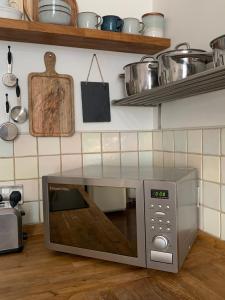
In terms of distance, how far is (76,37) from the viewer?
113 cm

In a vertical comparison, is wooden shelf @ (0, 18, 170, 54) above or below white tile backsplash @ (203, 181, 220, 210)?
above

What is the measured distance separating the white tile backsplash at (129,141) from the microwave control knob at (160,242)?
0.62 m

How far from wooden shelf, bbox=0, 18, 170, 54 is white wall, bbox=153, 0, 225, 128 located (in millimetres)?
101

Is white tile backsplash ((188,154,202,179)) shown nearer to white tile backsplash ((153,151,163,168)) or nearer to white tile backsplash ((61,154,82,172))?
white tile backsplash ((153,151,163,168))

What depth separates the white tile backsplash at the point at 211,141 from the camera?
0.99 metres

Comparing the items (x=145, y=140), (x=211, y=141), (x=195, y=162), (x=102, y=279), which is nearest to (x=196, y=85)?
(x=211, y=141)

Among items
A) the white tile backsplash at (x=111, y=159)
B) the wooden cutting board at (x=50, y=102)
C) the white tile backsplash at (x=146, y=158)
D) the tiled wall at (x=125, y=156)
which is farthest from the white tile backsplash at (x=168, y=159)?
the wooden cutting board at (x=50, y=102)

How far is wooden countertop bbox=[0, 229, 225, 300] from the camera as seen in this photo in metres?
0.72

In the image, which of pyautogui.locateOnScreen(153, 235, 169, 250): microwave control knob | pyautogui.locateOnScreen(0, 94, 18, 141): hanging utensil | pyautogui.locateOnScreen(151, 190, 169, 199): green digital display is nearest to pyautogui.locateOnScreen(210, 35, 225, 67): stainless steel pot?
pyautogui.locateOnScreen(151, 190, 169, 199): green digital display

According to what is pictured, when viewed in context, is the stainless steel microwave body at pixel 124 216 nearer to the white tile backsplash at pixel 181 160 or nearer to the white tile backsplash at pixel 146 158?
the white tile backsplash at pixel 181 160

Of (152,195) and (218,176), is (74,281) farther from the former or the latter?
(218,176)

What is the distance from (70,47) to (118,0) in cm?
33

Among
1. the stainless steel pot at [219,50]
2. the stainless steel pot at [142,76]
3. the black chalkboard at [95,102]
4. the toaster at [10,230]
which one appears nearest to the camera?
the stainless steel pot at [219,50]

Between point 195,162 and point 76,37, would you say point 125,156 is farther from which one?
point 76,37
